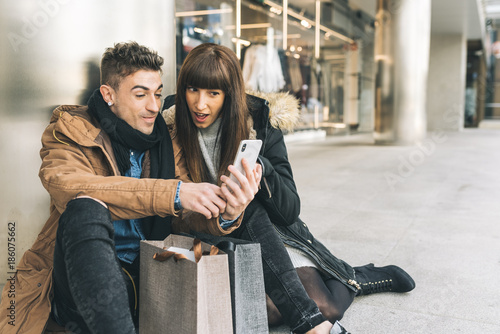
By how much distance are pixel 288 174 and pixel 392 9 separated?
10.4 meters

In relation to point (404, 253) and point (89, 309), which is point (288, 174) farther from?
point (404, 253)

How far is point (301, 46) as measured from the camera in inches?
488

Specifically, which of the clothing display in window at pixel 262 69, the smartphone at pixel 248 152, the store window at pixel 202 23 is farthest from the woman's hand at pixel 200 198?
the clothing display in window at pixel 262 69

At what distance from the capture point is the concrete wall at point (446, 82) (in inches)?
796

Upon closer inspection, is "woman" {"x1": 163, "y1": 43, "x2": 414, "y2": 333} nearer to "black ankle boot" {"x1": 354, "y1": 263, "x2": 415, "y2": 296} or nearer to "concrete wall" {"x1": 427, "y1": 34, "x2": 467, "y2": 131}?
"black ankle boot" {"x1": 354, "y1": 263, "x2": 415, "y2": 296}

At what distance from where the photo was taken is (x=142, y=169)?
2160 mm

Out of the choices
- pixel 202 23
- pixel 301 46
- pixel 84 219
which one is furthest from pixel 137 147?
pixel 301 46

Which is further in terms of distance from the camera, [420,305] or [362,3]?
[362,3]

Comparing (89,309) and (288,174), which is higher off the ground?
(288,174)

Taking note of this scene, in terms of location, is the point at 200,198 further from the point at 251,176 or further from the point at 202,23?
the point at 202,23

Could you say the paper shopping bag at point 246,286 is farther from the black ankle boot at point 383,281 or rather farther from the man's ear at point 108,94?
the black ankle boot at point 383,281

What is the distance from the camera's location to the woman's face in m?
2.27

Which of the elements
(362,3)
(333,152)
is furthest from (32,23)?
(362,3)

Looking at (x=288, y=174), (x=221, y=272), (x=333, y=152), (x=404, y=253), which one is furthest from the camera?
(x=333, y=152)
